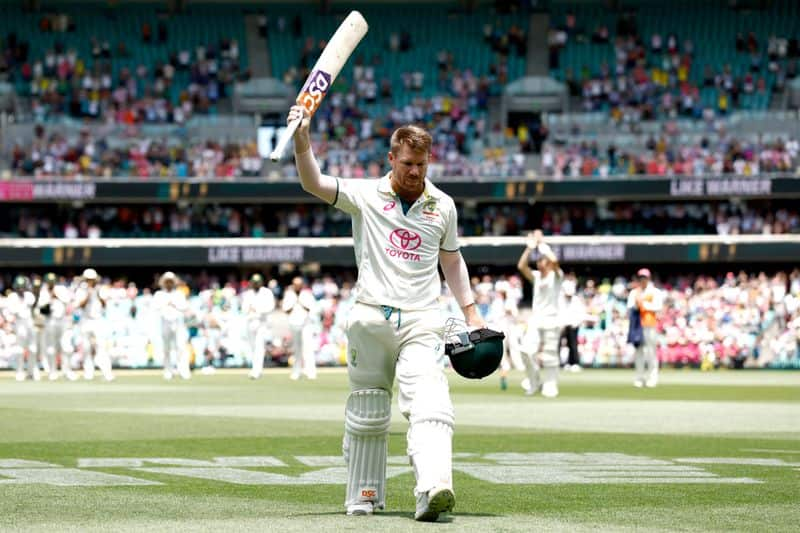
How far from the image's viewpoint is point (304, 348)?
33.5m

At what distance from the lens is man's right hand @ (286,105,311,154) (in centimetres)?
811

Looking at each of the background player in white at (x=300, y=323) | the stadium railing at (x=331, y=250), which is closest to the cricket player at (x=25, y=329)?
the background player in white at (x=300, y=323)

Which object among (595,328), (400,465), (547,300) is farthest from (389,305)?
(595,328)

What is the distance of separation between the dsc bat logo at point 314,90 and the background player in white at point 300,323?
2450 centimetres

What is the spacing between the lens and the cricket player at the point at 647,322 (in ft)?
92.4

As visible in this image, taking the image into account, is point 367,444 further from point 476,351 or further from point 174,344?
point 174,344

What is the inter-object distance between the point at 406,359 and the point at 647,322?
20.5 m

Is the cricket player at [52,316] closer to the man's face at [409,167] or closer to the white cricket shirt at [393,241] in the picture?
the white cricket shirt at [393,241]

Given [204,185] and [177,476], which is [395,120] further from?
[177,476]

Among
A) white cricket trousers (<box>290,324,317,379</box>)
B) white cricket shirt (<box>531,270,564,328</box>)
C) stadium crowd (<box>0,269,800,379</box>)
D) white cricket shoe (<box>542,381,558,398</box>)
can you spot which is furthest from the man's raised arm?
stadium crowd (<box>0,269,800,379</box>)

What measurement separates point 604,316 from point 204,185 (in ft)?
47.5

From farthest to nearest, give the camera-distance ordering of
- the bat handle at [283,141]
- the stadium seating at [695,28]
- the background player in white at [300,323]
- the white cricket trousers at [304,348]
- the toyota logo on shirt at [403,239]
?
the stadium seating at [695,28], the white cricket trousers at [304,348], the background player in white at [300,323], the toyota logo on shirt at [403,239], the bat handle at [283,141]

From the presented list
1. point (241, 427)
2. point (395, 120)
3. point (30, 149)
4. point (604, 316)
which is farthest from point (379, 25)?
point (241, 427)

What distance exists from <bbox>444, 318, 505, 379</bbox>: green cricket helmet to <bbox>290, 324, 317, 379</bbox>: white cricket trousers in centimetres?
2455
